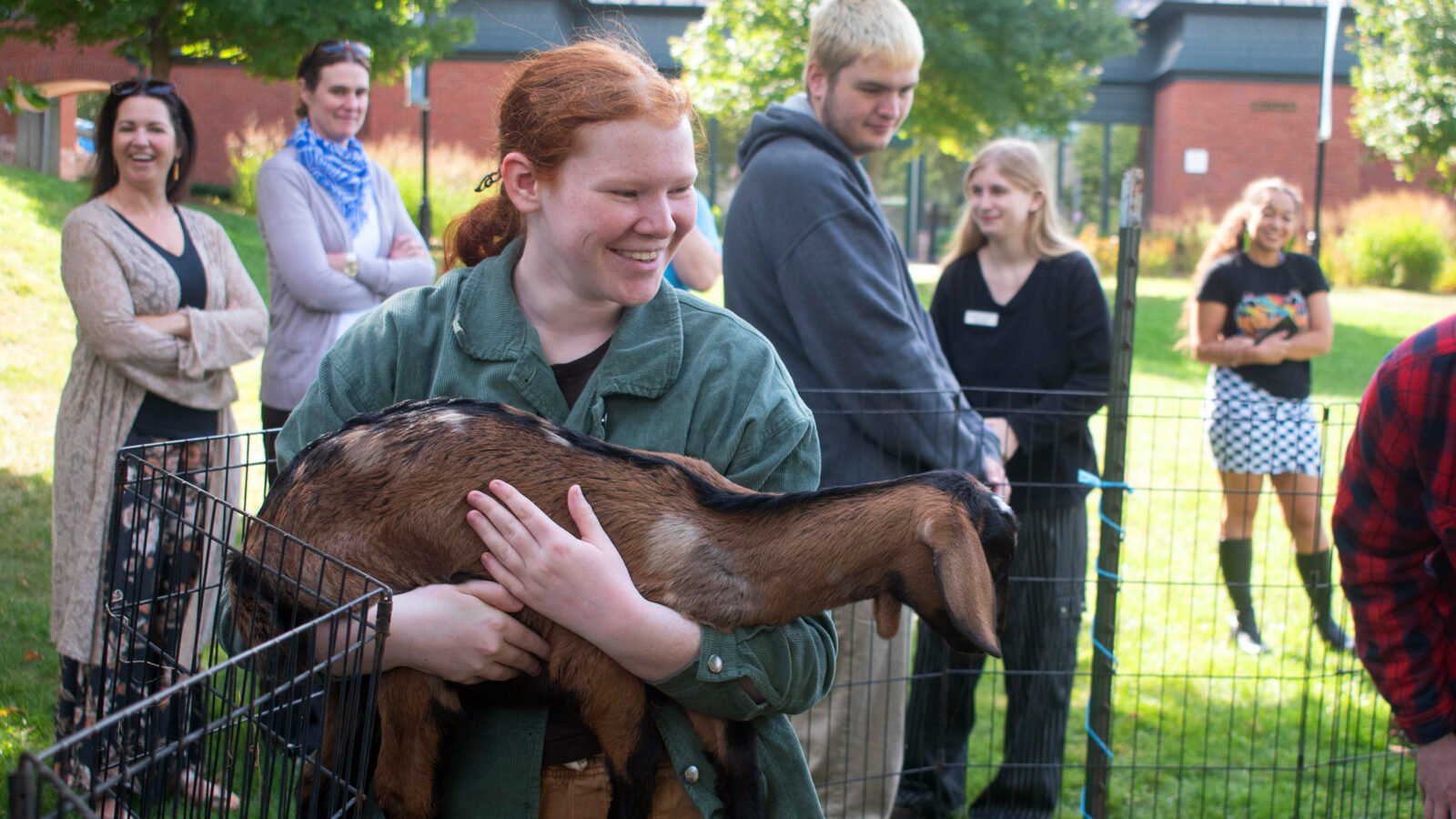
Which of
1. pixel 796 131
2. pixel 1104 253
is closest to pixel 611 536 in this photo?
pixel 796 131

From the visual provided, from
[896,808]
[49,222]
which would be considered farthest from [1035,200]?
[49,222]

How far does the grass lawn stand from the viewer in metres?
4.64

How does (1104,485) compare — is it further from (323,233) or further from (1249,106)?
(1249,106)

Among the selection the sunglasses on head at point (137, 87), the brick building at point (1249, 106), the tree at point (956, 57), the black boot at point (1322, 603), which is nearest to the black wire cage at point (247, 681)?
the sunglasses on head at point (137, 87)

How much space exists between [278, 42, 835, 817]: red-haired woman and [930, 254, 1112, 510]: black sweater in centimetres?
250

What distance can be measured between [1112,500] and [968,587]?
2118mm

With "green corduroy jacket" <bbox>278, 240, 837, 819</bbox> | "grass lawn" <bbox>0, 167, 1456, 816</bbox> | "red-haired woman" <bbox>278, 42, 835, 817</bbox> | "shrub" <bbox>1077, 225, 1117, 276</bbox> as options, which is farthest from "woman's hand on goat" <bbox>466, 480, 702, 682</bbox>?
"shrub" <bbox>1077, 225, 1117, 276</bbox>

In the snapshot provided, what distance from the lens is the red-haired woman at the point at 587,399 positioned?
179 cm

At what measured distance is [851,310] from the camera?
3.65 m

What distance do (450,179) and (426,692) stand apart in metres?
19.4

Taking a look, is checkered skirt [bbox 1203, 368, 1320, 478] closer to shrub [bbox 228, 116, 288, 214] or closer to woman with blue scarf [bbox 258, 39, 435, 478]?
woman with blue scarf [bbox 258, 39, 435, 478]

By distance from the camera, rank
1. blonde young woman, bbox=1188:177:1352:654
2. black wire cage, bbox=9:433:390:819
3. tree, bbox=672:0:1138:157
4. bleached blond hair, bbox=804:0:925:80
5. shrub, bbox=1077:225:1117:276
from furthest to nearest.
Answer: shrub, bbox=1077:225:1117:276 → tree, bbox=672:0:1138:157 → blonde young woman, bbox=1188:177:1352:654 → bleached blond hair, bbox=804:0:925:80 → black wire cage, bbox=9:433:390:819

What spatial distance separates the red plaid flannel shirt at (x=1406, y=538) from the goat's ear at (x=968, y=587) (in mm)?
1290

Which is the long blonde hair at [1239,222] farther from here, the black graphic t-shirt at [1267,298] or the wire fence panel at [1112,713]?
the wire fence panel at [1112,713]
